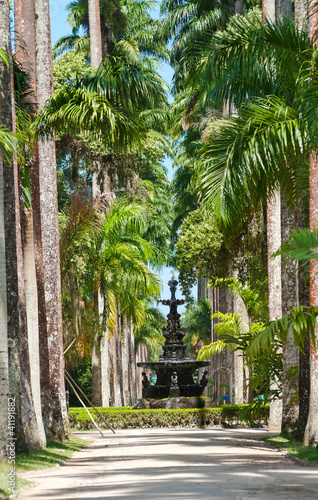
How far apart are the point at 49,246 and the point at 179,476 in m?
8.77

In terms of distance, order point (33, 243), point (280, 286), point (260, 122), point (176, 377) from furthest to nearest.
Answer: point (176, 377) < point (280, 286) < point (33, 243) < point (260, 122)

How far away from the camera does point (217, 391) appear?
4303cm

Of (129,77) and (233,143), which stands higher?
(129,77)

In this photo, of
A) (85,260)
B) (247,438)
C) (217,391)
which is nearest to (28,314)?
(247,438)

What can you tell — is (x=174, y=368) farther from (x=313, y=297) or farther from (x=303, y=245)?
(x=303, y=245)

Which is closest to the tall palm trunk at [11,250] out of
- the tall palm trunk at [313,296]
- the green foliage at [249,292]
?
the tall palm trunk at [313,296]

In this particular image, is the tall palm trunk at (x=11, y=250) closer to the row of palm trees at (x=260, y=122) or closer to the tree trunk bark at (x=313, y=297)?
the row of palm trees at (x=260, y=122)

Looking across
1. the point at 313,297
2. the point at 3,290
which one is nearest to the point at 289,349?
the point at 313,297

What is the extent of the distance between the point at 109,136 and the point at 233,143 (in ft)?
10.5

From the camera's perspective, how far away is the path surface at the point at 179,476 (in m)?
7.23

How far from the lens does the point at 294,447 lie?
40.1 feet

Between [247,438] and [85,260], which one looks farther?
[85,260]

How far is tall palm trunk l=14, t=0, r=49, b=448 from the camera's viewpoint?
13516 mm

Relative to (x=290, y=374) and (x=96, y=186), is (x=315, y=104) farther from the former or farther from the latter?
(x=96, y=186)
